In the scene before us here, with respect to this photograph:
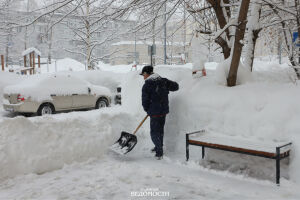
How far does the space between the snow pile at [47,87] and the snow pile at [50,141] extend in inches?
199

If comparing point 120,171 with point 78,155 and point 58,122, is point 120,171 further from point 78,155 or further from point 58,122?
point 58,122

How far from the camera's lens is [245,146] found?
4.30m

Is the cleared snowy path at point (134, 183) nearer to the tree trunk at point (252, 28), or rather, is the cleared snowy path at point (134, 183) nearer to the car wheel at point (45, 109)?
the tree trunk at point (252, 28)

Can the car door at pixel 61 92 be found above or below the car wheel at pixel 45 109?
above

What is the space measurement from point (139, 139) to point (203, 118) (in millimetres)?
1549

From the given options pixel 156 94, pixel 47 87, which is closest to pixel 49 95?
pixel 47 87

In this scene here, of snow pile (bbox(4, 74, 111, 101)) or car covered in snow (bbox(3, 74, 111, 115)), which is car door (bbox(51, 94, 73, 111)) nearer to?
car covered in snow (bbox(3, 74, 111, 115))

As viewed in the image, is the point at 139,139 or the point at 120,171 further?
the point at 139,139

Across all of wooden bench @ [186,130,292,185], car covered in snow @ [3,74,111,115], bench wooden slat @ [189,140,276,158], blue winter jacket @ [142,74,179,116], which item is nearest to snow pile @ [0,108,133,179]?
blue winter jacket @ [142,74,179,116]

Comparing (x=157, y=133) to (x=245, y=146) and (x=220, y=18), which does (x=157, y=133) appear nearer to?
(x=245, y=146)

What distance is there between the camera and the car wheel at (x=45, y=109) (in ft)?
33.7

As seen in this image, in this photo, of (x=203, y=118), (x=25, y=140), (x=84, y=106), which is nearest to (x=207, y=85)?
(x=203, y=118)

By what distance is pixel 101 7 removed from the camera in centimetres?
638

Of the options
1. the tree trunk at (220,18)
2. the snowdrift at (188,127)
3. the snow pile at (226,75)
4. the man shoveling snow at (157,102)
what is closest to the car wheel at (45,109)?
the snowdrift at (188,127)
